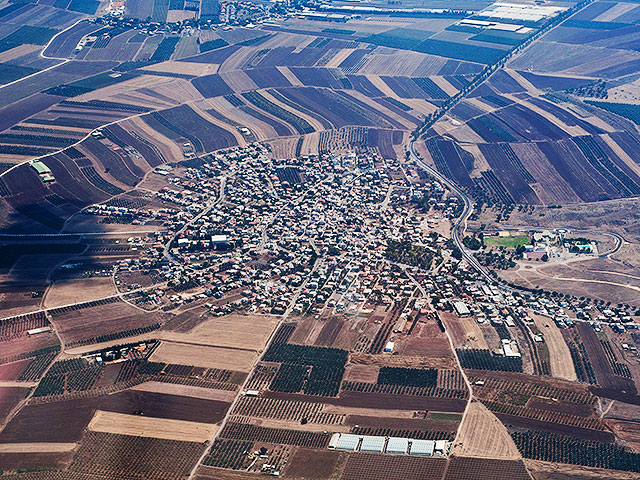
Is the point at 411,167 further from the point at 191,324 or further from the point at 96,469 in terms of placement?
the point at 96,469

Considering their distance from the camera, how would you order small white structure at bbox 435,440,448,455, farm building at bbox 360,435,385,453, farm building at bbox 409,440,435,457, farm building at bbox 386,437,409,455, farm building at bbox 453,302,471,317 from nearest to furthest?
farm building at bbox 409,440,435,457 < small white structure at bbox 435,440,448,455 < farm building at bbox 386,437,409,455 < farm building at bbox 360,435,385,453 < farm building at bbox 453,302,471,317

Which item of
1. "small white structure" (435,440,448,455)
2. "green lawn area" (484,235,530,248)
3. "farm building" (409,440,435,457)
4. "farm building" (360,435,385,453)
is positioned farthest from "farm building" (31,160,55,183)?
"small white structure" (435,440,448,455)

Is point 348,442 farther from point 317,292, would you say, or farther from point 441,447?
point 317,292

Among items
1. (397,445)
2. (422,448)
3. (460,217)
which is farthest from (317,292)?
(460,217)

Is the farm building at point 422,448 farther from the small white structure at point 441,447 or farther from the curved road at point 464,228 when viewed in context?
the curved road at point 464,228

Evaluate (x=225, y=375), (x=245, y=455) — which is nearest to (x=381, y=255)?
(x=225, y=375)

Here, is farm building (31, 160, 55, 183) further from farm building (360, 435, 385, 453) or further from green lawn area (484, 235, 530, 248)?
farm building (360, 435, 385, 453)
